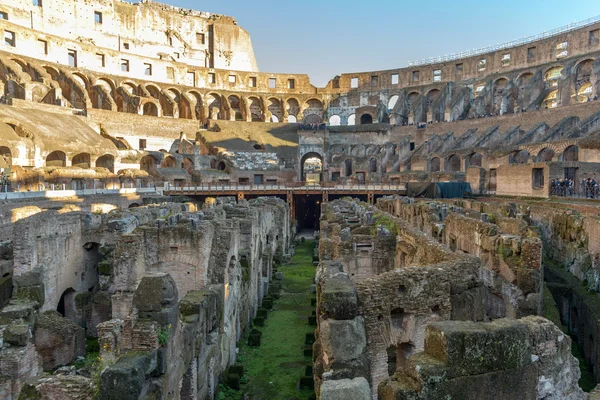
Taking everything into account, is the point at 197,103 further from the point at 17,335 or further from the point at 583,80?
the point at 17,335

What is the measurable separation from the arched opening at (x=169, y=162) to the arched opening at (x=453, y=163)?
29844 millimetres

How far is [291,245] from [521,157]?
76.3 feet

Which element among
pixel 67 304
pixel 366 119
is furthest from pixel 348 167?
pixel 67 304

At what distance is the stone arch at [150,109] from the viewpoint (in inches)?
2446

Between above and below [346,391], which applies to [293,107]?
above

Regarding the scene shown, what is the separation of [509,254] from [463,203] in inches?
697

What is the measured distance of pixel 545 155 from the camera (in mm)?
36750

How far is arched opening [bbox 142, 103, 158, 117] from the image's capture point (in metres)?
62.3

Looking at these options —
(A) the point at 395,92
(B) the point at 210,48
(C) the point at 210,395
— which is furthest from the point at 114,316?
(B) the point at 210,48

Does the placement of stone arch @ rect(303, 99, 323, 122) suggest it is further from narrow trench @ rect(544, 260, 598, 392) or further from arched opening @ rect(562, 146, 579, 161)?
narrow trench @ rect(544, 260, 598, 392)

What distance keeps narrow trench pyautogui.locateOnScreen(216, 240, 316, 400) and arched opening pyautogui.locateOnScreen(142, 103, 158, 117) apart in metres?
50.5


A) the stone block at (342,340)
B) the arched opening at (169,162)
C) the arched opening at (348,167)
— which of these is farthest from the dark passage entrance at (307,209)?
the stone block at (342,340)

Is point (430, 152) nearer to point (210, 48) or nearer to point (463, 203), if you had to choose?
point (463, 203)

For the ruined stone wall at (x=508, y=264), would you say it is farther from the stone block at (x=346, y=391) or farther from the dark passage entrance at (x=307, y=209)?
the dark passage entrance at (x=307, y=209)
